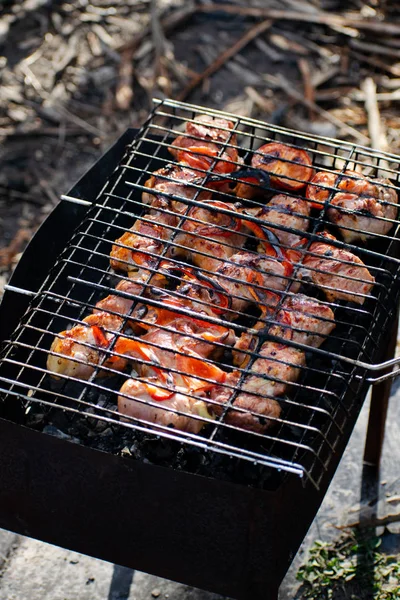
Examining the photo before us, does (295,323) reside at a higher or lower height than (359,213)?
lower

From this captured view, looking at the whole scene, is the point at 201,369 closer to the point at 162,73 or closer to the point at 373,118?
the point at 373,118

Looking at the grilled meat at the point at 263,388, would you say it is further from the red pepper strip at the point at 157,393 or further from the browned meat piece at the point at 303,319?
the red pepper strip at the point at 157,393

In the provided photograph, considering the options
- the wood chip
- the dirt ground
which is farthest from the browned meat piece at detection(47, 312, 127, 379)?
the wood chip

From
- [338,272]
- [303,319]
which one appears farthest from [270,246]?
[303,319]

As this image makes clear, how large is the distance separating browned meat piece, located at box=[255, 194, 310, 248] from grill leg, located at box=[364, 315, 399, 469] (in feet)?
2.66

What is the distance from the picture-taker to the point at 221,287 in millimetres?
3150

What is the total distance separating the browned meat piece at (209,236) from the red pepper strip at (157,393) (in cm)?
75

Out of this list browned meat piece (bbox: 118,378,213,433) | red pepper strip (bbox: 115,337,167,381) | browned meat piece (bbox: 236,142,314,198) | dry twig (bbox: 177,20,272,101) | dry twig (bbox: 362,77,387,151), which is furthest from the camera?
dry twig (bbox: 177,20,272,101)

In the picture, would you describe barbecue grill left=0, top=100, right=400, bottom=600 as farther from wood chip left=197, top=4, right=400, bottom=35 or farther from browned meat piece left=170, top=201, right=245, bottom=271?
wood chip left=197, top=4, right=400, bottom=35

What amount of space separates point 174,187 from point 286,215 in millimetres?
590

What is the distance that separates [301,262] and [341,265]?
186 mm

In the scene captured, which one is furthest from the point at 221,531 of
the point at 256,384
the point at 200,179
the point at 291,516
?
the point at 200,179

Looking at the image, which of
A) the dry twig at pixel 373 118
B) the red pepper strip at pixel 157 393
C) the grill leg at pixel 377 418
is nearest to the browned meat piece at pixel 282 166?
the grill leg at pixel 377 418

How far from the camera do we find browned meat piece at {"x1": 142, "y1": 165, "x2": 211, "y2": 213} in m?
3.59
